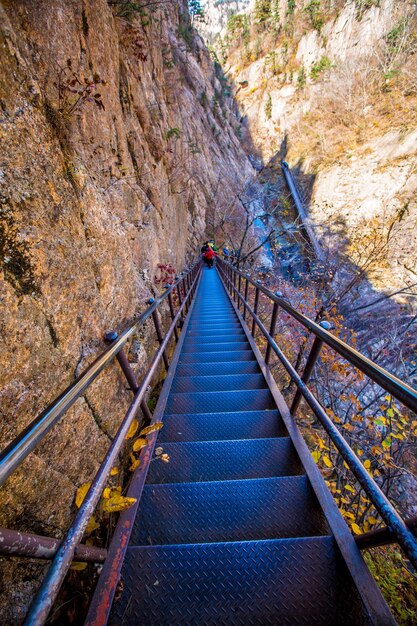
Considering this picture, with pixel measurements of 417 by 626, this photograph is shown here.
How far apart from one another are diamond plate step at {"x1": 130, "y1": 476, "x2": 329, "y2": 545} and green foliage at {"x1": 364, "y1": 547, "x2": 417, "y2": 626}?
177 cm

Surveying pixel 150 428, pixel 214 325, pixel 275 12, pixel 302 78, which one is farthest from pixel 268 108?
pixel 150 428

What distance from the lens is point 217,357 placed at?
363 cm

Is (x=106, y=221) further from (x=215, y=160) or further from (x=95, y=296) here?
(x=215, y=160)

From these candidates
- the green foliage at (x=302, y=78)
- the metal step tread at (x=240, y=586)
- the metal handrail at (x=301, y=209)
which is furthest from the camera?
the green foliage at (x=302, y=78)

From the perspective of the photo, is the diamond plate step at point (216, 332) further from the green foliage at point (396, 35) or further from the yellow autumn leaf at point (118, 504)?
the green foliage at point (396, 35)

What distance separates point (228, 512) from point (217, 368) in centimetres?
186

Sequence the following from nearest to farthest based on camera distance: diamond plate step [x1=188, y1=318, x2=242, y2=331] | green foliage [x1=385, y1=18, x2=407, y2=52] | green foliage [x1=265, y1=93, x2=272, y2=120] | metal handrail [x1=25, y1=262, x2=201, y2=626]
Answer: metal handrail [x1=25, y1=262, x2=201, y2=626] < diamond plate step [x1=188, y1=318, x2=242, y2=331] < green foliage [x1=385, y1=18, x2=407, y2=52] < green foliage [x1=265, y1=93, x2=272, y2=120]

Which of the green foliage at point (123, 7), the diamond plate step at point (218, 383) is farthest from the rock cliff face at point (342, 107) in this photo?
the green foliage at point (123, 7)

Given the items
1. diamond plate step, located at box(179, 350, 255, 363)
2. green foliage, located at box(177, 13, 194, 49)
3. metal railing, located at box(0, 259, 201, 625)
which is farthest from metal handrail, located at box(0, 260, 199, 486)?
green foliage, located at box(177, 13, 194, 49)

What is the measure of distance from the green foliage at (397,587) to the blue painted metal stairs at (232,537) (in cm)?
181

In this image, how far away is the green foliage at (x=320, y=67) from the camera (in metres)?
21.5

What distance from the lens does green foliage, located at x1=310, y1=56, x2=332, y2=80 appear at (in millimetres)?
21486

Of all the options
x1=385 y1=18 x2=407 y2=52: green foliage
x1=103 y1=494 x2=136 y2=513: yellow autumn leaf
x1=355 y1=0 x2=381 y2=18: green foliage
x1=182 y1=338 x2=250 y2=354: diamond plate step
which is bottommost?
x1=182 y1=338 x2=250 y2=354: diamond plate step

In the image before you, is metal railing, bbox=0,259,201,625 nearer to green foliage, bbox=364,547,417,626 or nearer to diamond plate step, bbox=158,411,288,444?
diamond plate step, bbox=158,411,288,444
